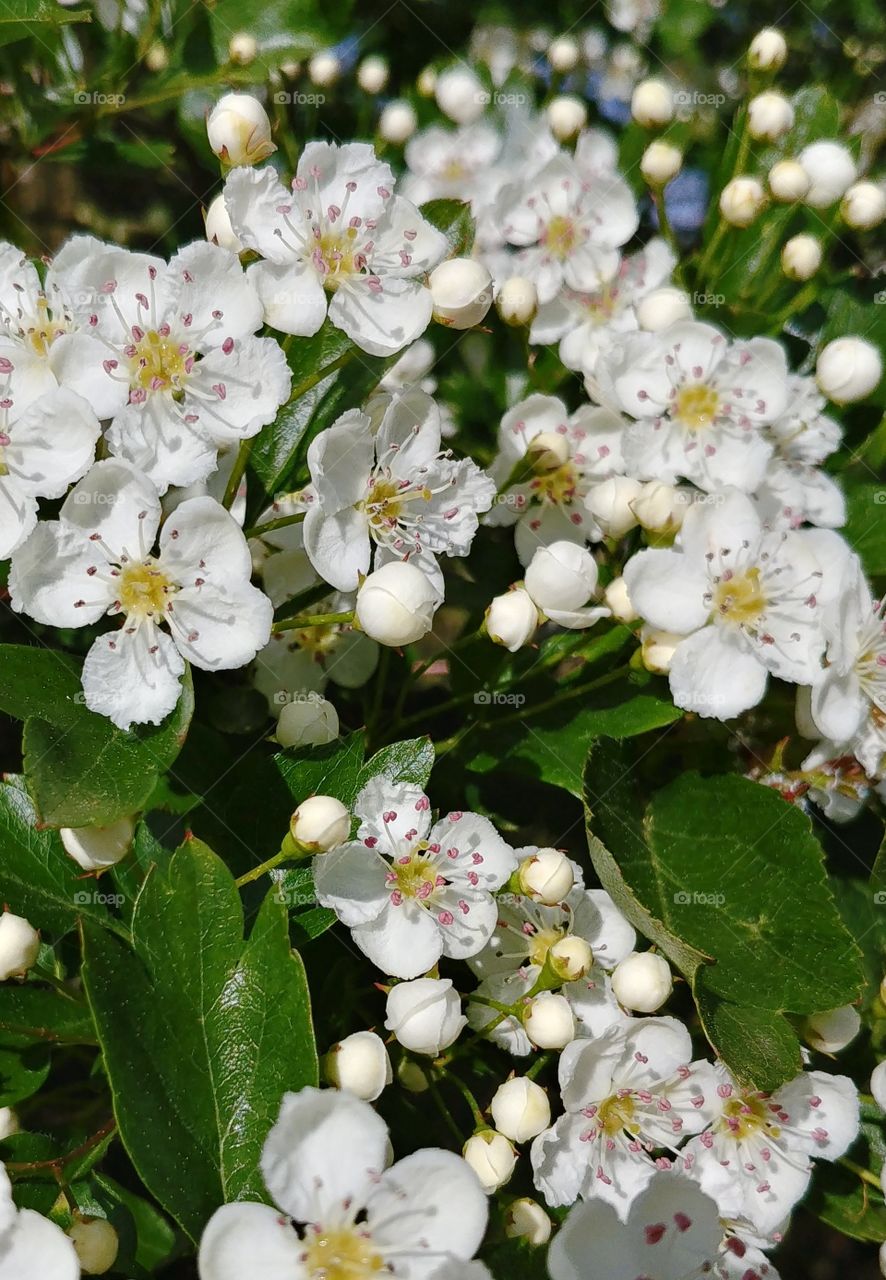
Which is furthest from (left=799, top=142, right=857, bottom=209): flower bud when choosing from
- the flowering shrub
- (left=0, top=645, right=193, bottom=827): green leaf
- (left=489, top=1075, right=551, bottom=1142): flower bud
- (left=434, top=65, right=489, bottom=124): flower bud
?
(left=489, top=1075, right=551, bottom=1142): flower bud

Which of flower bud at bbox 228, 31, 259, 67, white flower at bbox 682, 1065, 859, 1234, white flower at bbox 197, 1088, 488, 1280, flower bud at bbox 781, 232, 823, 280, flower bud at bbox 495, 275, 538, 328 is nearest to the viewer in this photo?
white flower at bbox 197, 1088, 488, 1280

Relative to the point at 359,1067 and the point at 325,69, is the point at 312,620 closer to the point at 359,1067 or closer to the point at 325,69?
the point at 359,1067

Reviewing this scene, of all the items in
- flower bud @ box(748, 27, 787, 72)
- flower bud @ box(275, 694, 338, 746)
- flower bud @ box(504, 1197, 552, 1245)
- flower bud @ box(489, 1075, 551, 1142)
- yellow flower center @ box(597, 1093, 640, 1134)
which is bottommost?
flower bud @ box(504, 1197, 552, 1245)

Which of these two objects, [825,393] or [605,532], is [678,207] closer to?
[825,393]

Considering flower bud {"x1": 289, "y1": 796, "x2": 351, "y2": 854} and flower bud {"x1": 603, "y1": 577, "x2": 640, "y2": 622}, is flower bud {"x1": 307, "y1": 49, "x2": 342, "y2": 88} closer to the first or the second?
flower bud {"x1": 603, "y1": 577, "x2": 640, "y2": 622}

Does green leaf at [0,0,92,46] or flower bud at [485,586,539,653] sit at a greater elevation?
green leaf at [0,0,92,46]

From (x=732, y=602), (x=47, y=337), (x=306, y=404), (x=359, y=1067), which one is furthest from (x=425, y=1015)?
(x=47, y=337)
